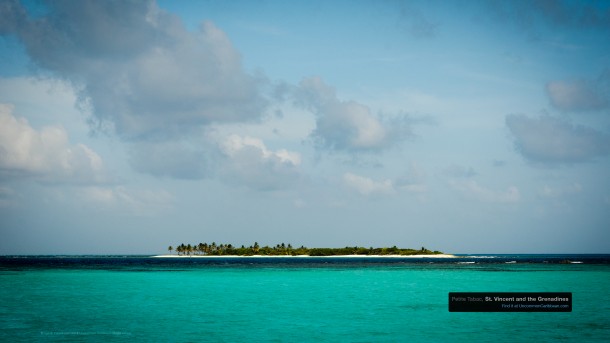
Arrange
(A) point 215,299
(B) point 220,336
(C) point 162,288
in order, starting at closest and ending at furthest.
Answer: (B) point 220,336 < (A) point 215,299 < (C) point 162,288

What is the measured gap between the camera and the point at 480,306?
134ft

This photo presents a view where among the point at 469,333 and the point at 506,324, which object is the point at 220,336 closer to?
the point at 469,333

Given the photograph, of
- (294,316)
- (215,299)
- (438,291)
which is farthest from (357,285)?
(294,316)

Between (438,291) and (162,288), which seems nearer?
(438,291)

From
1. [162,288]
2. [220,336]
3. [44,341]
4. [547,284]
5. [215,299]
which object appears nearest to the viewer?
[44,341]

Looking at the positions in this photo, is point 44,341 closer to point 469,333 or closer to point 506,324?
point 469,333

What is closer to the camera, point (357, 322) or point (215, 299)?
point (357, 322)

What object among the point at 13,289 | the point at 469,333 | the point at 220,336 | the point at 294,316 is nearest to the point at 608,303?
the point at 469,333

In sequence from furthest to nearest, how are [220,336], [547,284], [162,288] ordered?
1. [547,284]
2. [162,288]
3. [220,336]

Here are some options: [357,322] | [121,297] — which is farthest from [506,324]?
[121,297]

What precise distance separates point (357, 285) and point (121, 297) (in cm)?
3234

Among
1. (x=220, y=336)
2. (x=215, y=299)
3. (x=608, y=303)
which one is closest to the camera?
(x=220, y=336)

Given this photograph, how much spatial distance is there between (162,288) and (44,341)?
37.4 m

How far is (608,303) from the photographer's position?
167ft
